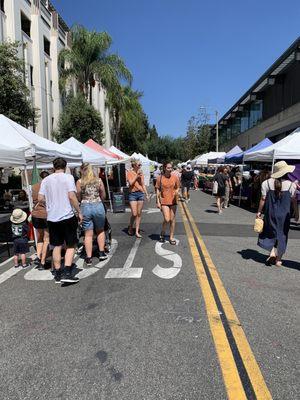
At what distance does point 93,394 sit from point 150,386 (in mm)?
432

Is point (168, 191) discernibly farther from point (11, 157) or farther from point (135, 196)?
point (11, 157)

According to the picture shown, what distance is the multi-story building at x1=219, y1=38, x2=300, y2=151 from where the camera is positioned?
2764 cm

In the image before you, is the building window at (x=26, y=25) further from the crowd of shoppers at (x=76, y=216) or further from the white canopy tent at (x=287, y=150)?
the crowd of shoppers at (x=76, y=216)

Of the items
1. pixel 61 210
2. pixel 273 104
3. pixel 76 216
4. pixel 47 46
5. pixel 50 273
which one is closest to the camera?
pixel 61 210

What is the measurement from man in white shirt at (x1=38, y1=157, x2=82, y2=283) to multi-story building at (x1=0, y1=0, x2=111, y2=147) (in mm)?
18878

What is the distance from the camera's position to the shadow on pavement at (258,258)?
22.9ft

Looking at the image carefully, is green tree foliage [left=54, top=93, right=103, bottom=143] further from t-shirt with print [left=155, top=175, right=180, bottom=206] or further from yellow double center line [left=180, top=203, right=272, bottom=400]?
yellow double center line [left=180, top=203, right=272, bottom=400]

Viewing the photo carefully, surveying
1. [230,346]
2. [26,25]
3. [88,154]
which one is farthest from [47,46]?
[230,346]

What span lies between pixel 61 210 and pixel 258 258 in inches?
149

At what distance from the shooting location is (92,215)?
23.3ft

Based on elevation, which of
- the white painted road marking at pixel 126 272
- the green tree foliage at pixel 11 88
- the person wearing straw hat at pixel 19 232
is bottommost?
the white painted road marking at pixel 126 272

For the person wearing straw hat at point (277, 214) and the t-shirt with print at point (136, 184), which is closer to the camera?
the person wearing straw hat at point (277, 214)

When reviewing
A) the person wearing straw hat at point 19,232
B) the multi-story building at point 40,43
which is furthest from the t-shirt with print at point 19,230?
the multi-story building at point 40,43

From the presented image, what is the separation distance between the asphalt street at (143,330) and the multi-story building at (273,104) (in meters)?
21.1
